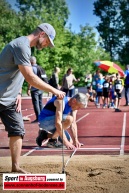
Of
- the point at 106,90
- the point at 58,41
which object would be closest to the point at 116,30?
the point at 58,41

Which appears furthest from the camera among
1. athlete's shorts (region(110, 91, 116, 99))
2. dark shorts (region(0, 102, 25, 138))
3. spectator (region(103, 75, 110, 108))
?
spectator (region(103, 75, 110, 108))

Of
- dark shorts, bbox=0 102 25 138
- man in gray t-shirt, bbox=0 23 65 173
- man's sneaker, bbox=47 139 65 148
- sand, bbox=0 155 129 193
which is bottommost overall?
man's sneaker, bbox=47 139 65 148

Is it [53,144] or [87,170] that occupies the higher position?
[87,170]

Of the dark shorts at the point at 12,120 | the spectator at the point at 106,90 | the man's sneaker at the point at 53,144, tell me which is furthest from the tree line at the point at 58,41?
the dark shorts at the point at 12,120

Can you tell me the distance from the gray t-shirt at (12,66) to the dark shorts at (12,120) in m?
0.15

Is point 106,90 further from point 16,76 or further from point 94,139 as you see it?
point 16,76

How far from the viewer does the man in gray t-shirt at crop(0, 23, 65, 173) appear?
216 inches

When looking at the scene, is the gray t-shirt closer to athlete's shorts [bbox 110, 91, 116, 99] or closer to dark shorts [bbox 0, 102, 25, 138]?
dark shorts [bbox 0, 102, 25, 138]

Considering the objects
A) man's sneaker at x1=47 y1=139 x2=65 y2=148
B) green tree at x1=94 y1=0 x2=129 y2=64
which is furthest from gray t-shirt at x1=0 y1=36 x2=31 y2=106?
green tree at x1=94 y1=0 x2=129 y2=64

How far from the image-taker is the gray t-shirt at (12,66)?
18.0 feet

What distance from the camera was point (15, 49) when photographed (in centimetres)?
552

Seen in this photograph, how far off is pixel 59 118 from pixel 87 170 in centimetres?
120

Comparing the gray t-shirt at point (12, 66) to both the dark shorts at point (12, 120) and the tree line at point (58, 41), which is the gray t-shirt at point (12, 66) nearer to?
the dark shorts at point (12, 120)

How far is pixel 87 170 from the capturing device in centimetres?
622
